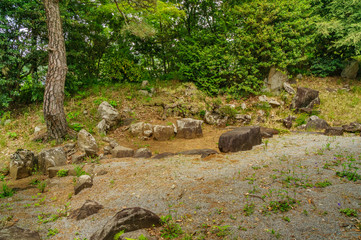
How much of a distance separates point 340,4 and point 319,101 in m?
6.38

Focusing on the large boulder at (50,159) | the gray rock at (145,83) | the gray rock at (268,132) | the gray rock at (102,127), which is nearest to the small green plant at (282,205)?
the gray rock at (268,132)

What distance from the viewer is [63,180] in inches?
171

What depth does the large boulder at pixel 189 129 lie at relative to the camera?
8.16 metres

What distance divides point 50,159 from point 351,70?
17.3 metres

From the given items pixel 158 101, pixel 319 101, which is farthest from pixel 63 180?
pixel 319 101

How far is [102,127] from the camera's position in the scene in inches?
302

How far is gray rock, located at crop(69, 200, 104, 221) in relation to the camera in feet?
9.34

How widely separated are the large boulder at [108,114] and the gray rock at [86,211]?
216 inches

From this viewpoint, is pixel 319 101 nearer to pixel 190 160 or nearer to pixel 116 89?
pixel 190 160

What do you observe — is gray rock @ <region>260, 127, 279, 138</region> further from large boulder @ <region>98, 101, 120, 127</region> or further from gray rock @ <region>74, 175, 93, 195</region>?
gray rock @ <region>74, 175, 93, 195</region>

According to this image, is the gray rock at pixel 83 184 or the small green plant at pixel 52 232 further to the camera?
the gray rock at pixel 83 184

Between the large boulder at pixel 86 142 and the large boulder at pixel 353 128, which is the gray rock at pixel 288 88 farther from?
the large boulder at pixel 86 142

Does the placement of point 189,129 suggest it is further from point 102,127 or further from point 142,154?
point 102,127

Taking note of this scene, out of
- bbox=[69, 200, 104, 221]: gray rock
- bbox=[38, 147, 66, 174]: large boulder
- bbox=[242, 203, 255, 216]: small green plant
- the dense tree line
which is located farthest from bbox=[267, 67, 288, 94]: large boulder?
bbox=[69, 200, 104, 221]: gray rock
